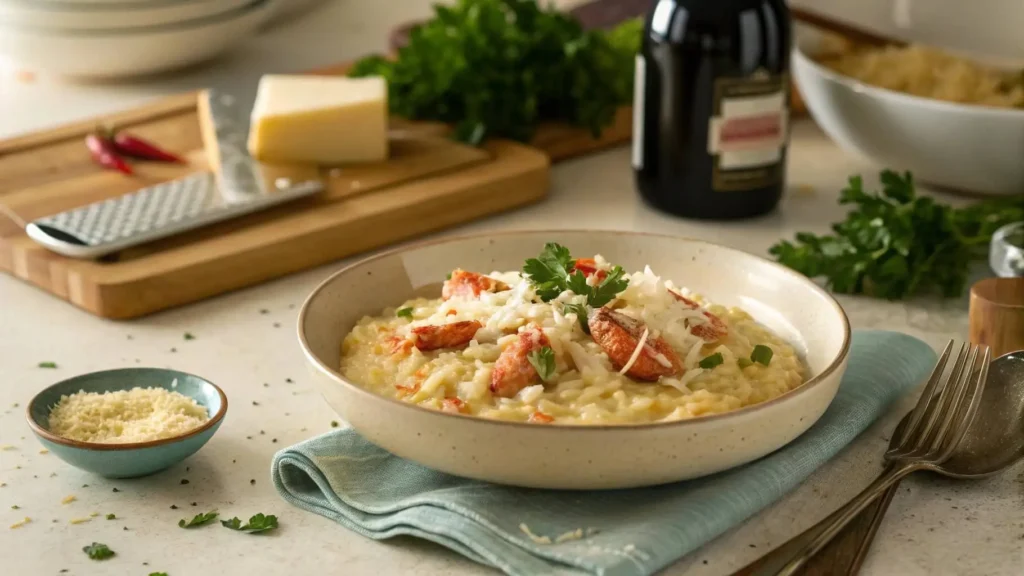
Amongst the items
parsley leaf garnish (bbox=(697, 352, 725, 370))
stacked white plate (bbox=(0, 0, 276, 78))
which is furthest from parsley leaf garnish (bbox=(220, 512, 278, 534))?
stacked white plate (bbox=(0, 0, 276, 78))

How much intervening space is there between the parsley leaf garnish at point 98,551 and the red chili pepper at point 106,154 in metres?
1.26

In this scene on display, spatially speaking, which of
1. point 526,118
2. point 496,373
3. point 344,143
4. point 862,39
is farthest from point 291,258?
point 862,39

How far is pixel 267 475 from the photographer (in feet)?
5.15

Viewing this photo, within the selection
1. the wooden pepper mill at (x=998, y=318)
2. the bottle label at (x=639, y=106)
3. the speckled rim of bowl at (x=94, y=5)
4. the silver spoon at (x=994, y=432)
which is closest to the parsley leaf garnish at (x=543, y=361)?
the silver spoon at (x=994, y=432)

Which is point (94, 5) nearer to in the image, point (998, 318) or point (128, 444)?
point (128, 444)

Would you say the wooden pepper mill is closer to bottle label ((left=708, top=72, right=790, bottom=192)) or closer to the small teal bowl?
bottle label ((left=708, top=72, right=790, bottom=192))

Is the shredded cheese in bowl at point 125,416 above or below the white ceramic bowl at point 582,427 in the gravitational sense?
below

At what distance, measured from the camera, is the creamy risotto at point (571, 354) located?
55.4 inches

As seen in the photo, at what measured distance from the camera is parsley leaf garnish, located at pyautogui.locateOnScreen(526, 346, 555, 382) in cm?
142

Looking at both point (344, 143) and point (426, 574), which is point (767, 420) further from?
point (344, 143)

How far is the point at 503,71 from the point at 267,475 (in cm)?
135

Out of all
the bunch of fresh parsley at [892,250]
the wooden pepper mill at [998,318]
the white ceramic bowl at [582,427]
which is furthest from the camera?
the bunch of fresh parsley at [892,250]

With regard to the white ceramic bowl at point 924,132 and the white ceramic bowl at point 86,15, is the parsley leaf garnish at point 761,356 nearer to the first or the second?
the white ceramic bowl at point 924,132

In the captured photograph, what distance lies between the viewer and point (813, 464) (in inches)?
59.6
